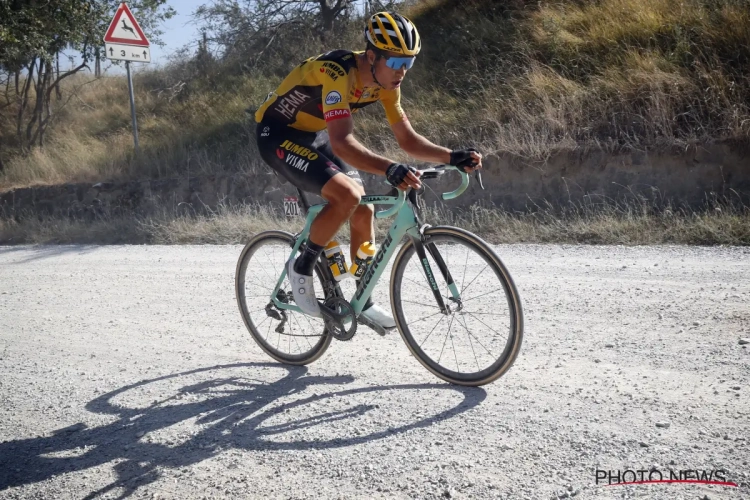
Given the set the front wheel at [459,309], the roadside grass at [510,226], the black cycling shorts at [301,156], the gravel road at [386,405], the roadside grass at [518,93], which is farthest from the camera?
the roadside grass at [518,93]

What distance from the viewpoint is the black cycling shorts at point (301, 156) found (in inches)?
162

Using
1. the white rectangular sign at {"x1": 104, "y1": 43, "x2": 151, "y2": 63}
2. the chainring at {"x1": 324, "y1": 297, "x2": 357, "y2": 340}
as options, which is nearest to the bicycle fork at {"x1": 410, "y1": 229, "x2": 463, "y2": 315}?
the chainring at {"x1": 324, "y1": 297, "x2": 357, "y2": 340}

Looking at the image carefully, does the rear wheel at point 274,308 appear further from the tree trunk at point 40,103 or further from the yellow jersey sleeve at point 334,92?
the tree trunk at point 40,103

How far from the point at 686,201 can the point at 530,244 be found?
2.20 metres

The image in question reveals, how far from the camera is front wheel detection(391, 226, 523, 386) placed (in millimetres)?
3668

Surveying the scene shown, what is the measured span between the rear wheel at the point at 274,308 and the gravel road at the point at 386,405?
0.14m

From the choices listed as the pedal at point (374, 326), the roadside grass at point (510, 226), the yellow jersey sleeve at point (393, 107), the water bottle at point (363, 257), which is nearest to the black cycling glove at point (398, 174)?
the water bottle at point (363, 257)

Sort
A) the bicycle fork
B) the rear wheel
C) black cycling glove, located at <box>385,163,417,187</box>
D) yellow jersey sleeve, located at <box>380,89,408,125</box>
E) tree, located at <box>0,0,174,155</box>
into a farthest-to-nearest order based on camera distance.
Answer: tree, located at <box>0,0,174,155</box>, the rear wheel, yellow jersey sleeve, located at <box>380,89,408,125</box>, the bicycle fork, black cycling glove, located at <box>385,163,417,187</box>

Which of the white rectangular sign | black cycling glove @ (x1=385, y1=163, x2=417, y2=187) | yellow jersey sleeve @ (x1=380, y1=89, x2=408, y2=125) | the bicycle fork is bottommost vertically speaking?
the bicycle fork

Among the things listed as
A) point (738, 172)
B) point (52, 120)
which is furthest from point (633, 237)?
point (52, 120)

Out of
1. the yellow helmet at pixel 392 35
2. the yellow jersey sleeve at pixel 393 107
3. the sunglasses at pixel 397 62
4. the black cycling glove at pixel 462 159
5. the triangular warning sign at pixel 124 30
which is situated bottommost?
the black cycling glove at pixel 462 159

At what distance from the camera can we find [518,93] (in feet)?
37.7

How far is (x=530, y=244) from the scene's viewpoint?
7.84 metres

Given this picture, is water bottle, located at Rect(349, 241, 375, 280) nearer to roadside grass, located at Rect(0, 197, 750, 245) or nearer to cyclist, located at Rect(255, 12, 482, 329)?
cyclist, located at Rect(255, 12, 482, 329)
